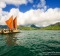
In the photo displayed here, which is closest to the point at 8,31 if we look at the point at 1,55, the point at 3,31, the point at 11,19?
the point at 3,31

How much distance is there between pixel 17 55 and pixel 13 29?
114341 mm

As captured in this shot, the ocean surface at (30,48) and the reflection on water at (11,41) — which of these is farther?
the reflection on water at (11,41)

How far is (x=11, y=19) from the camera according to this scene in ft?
445

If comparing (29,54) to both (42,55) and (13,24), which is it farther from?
(13,24)

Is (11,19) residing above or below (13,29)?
above

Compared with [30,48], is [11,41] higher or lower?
lower

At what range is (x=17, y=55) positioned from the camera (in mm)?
26391

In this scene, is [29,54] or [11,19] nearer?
[29,54]

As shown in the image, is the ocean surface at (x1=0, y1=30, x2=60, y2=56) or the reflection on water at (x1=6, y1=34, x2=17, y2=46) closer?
the ocean surface at (x1=0, y1=30, x2=60, y2=56)

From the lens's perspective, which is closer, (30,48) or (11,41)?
(30,48)

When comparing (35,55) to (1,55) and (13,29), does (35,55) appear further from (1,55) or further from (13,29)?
(13,29)

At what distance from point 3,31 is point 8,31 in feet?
17.8

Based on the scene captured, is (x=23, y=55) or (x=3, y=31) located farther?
(x=3, y=31)

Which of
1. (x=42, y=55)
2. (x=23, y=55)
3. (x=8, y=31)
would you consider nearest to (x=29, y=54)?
(x=23, y=55)
